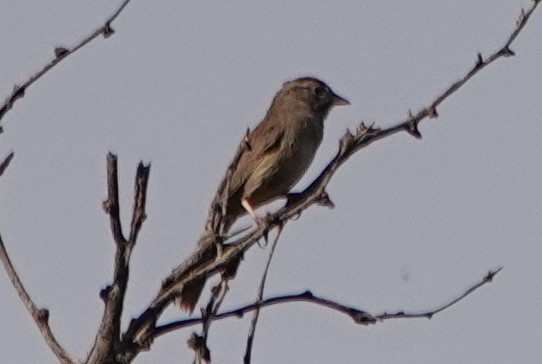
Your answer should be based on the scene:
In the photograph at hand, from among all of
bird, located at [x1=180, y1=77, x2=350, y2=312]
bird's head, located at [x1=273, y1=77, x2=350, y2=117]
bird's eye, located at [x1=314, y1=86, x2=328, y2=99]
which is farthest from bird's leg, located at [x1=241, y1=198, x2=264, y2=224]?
bird's eye, located at [x1=314, y1=86, x2=328, y2=99]

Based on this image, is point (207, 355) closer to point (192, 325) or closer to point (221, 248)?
point (192, 325)

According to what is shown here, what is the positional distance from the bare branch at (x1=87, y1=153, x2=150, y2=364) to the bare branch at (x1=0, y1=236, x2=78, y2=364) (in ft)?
0.29

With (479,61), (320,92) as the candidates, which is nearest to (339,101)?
(320,92)

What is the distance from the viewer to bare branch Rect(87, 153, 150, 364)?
323 cm

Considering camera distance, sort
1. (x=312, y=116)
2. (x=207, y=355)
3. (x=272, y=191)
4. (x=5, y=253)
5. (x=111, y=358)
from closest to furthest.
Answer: (x=207, y=355) → (x=111, y=358) → (x=5, y=253) → (x=272, y=191) → (x=312, y=116)

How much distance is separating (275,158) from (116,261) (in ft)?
16.3

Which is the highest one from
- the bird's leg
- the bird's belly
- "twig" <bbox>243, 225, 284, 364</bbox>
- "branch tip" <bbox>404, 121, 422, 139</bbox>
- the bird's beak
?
the bird's beak

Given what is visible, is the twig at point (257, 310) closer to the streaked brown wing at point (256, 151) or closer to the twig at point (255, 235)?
the twig at point (255, 235)

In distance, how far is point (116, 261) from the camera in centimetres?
336

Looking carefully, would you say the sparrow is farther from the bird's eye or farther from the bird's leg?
the bird's eye

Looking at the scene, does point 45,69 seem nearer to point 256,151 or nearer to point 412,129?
point 412,129

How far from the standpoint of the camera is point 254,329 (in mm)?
3305

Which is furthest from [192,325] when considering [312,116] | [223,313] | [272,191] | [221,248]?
[312,116]

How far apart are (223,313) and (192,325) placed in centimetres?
10
